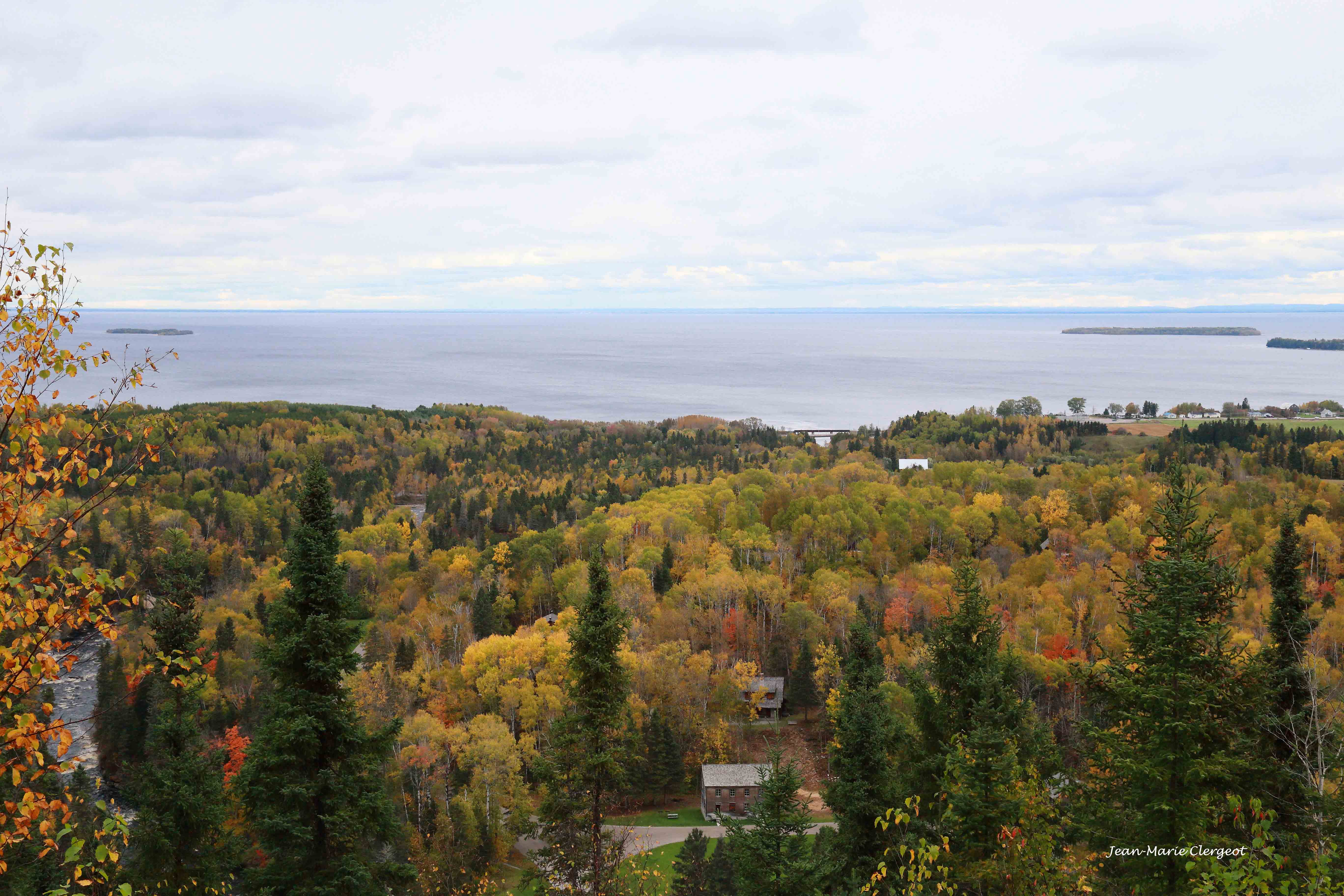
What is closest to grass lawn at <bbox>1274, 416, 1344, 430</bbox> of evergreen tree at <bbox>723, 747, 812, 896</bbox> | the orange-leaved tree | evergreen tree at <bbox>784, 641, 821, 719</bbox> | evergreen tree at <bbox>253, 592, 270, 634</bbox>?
evergreen tree at <bbox>784, 641, 821, 719</bbox>

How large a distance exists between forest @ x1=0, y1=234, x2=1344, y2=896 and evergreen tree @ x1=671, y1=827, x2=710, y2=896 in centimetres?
21

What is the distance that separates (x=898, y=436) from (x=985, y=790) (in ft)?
289

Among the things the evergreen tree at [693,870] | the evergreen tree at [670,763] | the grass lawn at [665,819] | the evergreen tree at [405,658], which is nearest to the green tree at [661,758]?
the evergreen tree at [670,763]

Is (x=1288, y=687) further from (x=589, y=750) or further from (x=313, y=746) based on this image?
(x=313, y=746)

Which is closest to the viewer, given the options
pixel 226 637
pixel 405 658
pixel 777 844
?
pixel 777 844

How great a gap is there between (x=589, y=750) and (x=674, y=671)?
2391cm

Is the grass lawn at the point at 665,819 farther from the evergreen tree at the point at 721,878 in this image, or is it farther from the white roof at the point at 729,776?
the evergreen tree at the point at 721,878

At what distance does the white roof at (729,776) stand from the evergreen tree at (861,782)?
15.7 metres

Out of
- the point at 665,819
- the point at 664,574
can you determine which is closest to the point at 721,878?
the point at 665,819

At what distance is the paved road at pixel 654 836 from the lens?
28.5 m

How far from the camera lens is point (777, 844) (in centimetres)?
1456

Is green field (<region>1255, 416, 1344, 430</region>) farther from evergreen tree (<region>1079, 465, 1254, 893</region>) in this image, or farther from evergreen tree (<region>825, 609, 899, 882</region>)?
evergreen tree (<region>1079, 465, 1254, 893</region>)

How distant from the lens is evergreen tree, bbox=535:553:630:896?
13.7 m

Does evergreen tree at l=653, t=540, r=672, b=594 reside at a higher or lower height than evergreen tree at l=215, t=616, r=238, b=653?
higher
